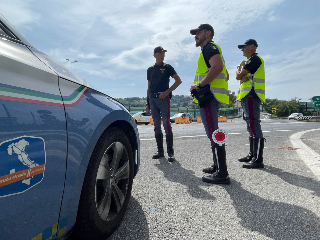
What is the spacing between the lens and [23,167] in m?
0.92

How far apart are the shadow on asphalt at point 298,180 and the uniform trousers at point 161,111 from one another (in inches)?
66.0

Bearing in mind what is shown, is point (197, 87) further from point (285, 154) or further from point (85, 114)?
point (285, 154)

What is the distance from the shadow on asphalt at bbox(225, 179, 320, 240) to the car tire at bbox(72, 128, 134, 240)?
89 cm

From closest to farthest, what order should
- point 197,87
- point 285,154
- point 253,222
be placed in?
point 253,222 → point 197,87 → point 285,154

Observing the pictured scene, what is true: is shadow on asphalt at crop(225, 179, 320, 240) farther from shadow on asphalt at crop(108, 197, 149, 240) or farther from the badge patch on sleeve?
the badge patch on sleeve

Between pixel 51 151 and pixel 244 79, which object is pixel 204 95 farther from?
pixel 51 151

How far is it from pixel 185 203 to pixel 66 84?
1.39 m

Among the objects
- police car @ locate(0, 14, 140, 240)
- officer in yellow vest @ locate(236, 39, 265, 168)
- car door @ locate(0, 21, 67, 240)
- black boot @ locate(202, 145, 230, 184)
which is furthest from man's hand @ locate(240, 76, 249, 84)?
car door @ locate(0, 21, 67, 240)

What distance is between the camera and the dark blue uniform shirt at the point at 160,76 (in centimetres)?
412

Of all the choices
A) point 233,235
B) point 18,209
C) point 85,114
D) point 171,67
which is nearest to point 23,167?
point 18,209

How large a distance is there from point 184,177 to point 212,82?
1159 millimetres

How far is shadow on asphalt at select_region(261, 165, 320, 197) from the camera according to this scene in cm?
246

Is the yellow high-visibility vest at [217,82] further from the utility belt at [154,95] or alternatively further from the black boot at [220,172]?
the utility belt at [154,95]

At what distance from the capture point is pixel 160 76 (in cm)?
413
